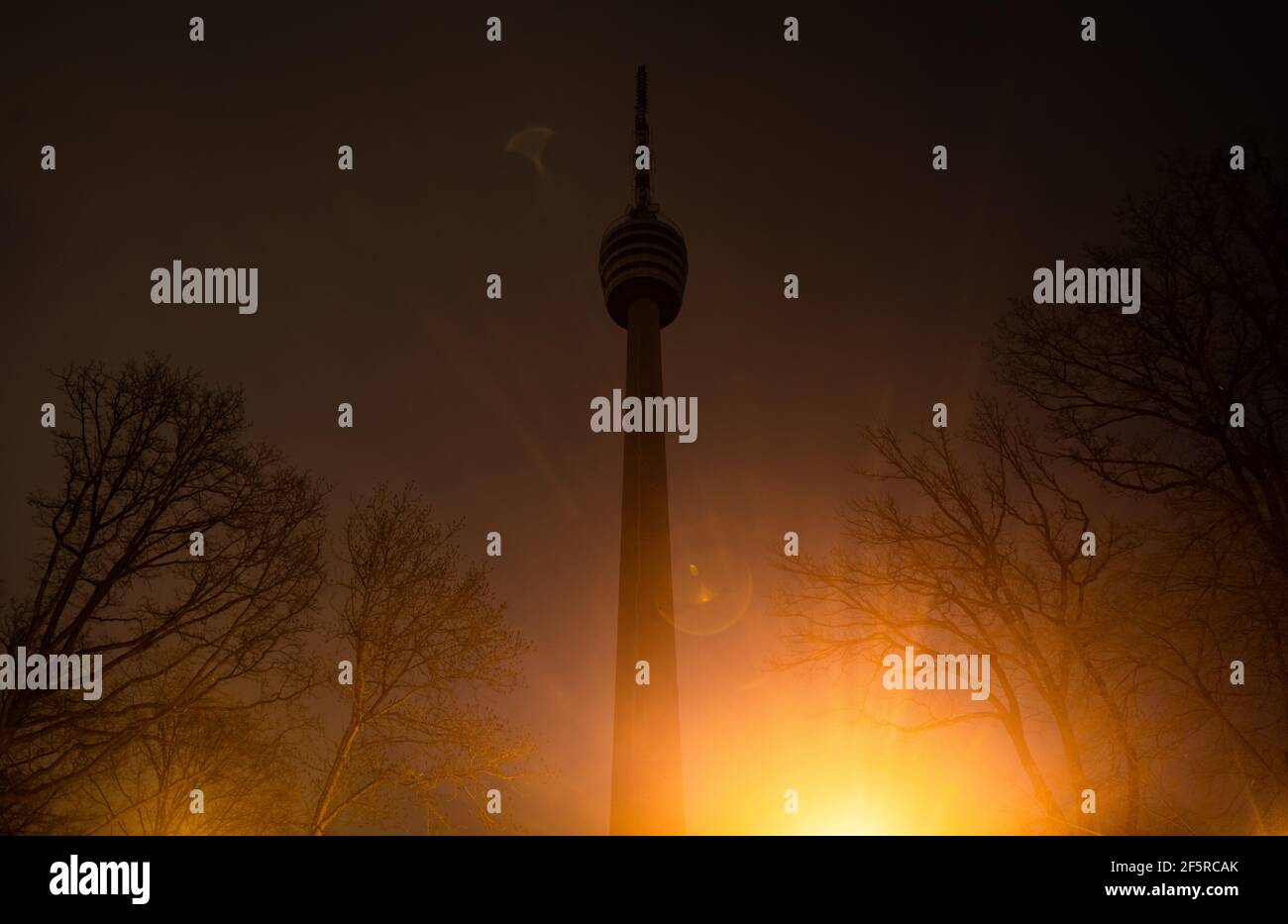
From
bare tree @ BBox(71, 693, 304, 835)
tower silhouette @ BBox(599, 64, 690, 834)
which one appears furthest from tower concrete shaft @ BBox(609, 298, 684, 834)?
bare tree @ BBox(71, 693, 304, 835)

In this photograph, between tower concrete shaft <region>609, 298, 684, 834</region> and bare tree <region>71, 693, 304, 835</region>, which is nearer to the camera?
bare tree <region>71, 693, 304, 835</region>

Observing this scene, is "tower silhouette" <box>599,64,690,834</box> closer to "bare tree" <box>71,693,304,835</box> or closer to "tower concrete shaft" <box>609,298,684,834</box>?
"tower concrete shaft" <box>609,298,684,834</box>

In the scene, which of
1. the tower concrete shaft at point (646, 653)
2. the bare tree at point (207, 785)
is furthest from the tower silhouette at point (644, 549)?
the bare tree at point (207, 785)

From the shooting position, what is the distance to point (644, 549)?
5697 cm

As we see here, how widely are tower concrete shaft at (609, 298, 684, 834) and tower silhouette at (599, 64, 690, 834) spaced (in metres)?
0.07

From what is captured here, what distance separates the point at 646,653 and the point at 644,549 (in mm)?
7833

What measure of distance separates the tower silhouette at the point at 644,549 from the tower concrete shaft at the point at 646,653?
71mm

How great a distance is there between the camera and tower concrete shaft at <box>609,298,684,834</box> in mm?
48875

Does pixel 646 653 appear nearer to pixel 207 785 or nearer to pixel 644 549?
pixel 644 549

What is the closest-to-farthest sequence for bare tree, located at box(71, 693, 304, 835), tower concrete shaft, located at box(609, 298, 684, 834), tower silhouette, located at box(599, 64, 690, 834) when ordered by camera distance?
bare tree, located at box(71, 693, 304, 835)
tower concrete shaft, located at box(609, 298, 684, 834)
tower silhouette, located at box(599, 64, 690, 834)
